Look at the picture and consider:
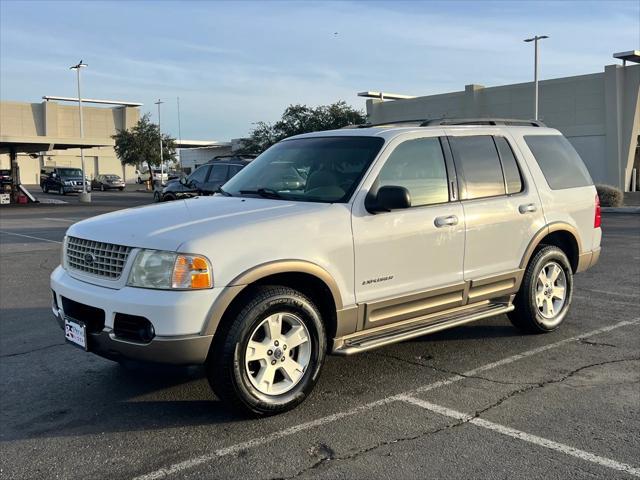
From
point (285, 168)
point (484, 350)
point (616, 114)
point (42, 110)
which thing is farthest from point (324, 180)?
point (42, 110)

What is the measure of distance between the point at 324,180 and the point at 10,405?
9.22 feet

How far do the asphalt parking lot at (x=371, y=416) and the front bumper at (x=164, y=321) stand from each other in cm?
52

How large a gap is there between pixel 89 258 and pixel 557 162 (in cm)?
453

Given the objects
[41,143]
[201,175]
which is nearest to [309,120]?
A: [41,143]

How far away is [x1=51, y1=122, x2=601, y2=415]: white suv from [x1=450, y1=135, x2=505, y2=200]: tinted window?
15 mm

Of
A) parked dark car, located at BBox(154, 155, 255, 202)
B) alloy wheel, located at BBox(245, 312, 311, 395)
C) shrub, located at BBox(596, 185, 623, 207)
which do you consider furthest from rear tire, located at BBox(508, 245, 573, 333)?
shrub, located at BBox(596, 185, 623, 207)

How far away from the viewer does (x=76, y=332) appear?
429cm

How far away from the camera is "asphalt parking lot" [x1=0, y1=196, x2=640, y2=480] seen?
3.59 meters

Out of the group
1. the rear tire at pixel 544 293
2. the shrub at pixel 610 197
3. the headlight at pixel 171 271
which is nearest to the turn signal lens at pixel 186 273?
the headlight at pixel 171 271

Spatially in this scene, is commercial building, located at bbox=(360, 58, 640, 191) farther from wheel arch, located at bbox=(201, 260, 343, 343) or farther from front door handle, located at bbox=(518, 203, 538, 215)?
wheel arch, located at bbox=(201, 260, 343, 343)

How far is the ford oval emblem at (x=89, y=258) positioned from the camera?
14.3ft

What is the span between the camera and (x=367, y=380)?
499 centimetres

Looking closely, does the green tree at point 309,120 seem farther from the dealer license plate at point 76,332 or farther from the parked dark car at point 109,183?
the dealer license plate at point 76,332

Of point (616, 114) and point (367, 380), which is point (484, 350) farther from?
point (616, 114)
